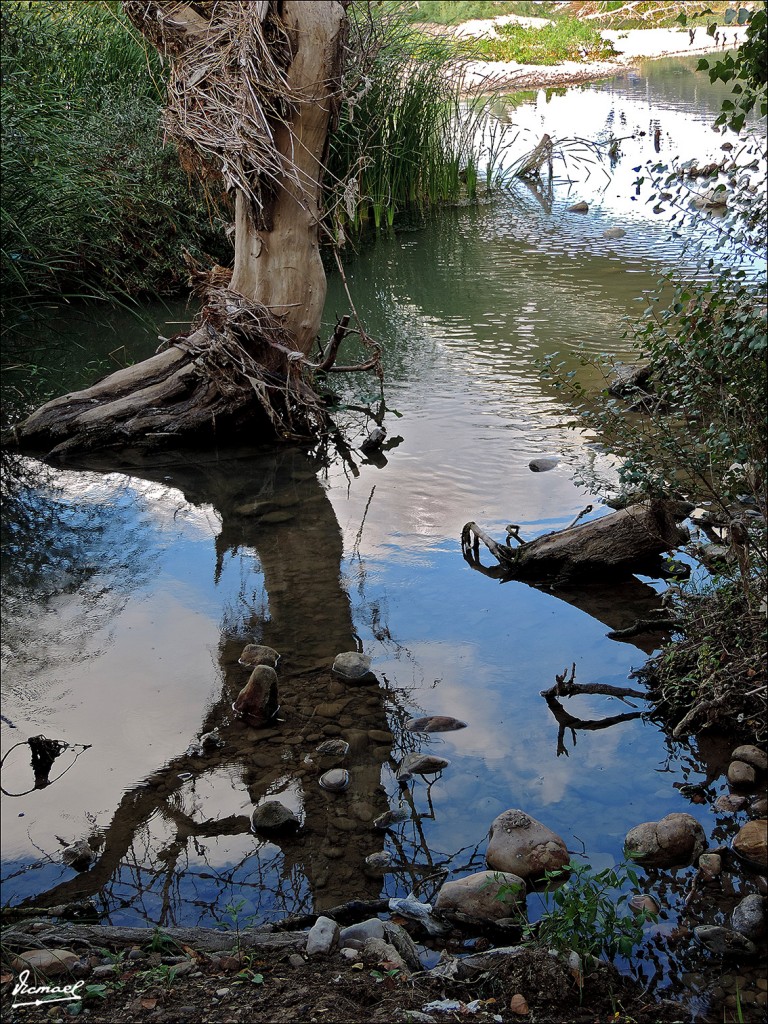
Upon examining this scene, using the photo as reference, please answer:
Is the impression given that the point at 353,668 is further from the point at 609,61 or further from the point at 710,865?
the point at 609,61

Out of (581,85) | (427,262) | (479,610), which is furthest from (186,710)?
(581,85)

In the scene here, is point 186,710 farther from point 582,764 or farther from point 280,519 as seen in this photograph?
point 280,519

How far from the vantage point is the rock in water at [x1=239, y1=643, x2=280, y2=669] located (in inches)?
142

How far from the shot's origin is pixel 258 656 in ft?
11.9

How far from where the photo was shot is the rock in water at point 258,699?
3262 mm

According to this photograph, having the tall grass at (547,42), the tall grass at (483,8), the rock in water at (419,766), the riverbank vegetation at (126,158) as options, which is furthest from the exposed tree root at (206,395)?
the tall grass at (547,42)

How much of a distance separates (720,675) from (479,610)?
1.17m

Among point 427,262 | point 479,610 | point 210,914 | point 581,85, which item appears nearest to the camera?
point 210,914

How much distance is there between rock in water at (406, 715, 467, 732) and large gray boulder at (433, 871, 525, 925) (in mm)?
770

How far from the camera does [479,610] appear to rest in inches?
155

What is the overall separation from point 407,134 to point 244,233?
5.59 meters

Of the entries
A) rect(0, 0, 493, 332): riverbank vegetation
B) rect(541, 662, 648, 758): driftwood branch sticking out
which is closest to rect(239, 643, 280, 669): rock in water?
rect(541, 662, 648, 758): driftwood branch sticking out

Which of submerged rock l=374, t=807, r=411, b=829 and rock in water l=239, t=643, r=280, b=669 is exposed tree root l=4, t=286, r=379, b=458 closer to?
rock in water l=239, t=643, r=280, b=669

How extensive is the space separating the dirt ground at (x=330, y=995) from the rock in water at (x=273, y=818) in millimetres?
548
